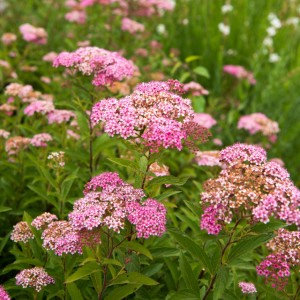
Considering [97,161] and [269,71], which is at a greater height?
[97,161]

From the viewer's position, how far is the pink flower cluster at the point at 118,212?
181 centimetres

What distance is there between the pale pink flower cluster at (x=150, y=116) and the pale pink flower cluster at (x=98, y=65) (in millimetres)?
392

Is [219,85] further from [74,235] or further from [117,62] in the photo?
[74,235]

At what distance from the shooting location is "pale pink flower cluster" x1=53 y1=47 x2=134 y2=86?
8.16ft

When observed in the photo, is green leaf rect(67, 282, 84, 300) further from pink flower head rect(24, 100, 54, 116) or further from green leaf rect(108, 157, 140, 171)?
pink flower head rect(24, 100, 54, 116)

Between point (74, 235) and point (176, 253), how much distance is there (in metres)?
0.54

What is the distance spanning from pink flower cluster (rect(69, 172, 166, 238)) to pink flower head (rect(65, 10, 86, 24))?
340 centimetres

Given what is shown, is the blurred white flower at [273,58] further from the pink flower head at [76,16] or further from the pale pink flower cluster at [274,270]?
the pale pink flower cluster at [274,270]

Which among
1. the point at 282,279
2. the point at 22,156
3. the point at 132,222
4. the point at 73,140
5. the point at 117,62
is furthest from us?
the point at 73,140

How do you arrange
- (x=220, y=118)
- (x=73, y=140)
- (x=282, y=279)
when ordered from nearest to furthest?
(x=282, y=279) → (x=73, y=140) → (x=220, y=118)

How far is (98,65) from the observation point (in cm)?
251

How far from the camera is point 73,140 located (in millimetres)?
3215

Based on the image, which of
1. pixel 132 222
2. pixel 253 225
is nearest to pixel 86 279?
pixel 132 222

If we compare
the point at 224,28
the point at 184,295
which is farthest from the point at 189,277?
the point at 224,28
